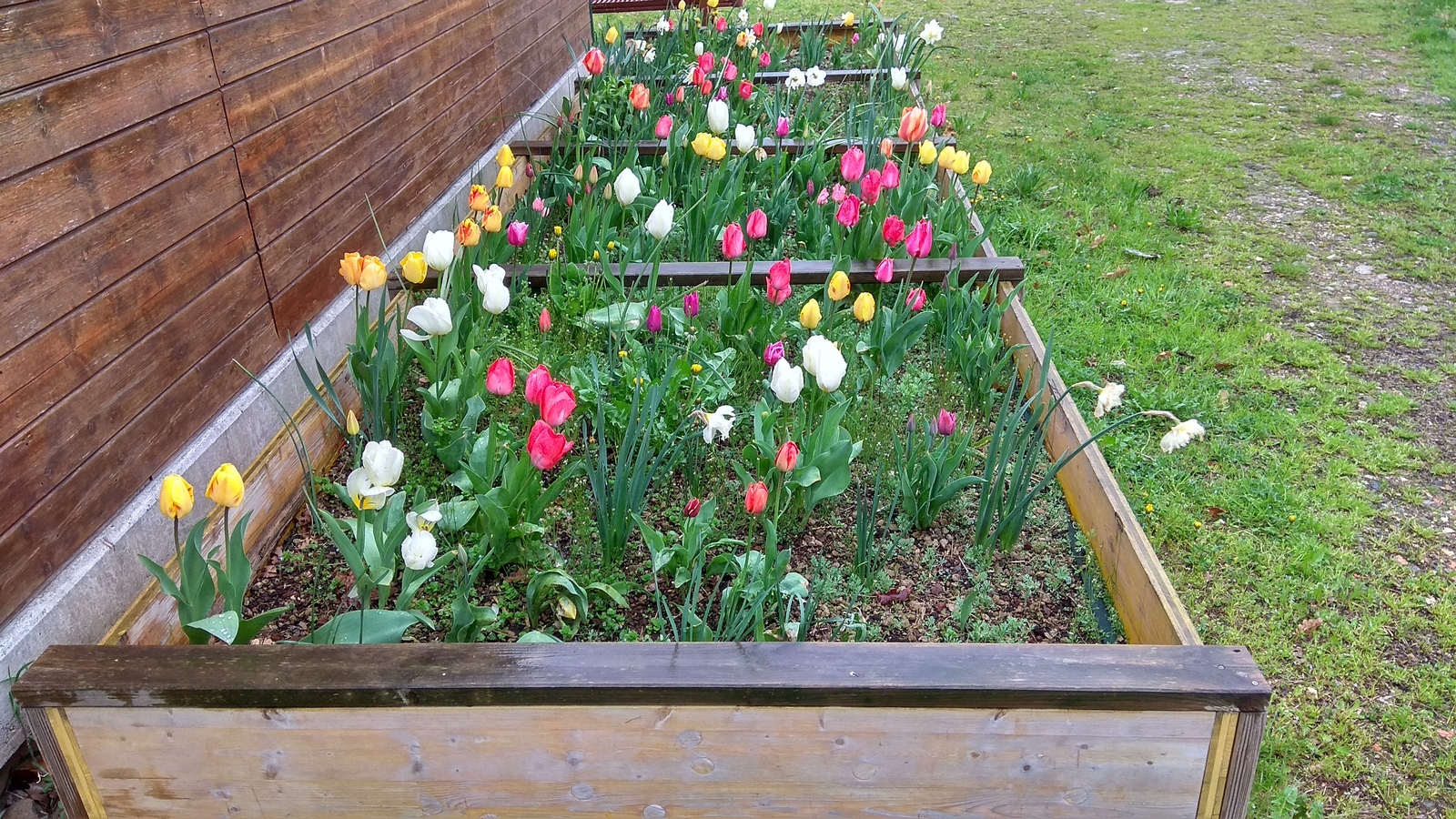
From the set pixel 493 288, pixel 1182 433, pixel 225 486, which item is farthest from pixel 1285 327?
pixel 225 486

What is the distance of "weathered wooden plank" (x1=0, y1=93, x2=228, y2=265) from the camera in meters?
1.57

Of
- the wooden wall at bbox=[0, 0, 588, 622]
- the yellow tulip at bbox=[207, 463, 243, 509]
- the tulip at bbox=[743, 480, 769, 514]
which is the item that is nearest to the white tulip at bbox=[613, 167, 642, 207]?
the wooden wall at bbox=[0, 0, 588, 622]

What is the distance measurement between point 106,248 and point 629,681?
1.23m

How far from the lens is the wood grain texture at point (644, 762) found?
1.43 metres

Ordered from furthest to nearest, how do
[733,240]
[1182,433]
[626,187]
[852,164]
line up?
[852,164]
[626,187]
[733,240]
[1182,433]

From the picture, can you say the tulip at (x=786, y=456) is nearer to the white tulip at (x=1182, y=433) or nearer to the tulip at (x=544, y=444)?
the tulip at (x=544, y=444)

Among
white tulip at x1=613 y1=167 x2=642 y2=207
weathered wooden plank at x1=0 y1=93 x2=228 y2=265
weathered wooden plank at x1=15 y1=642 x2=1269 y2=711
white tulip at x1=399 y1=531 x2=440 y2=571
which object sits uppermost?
weathered wooden plank at x1=0 y1=93 x2=228 y2=265

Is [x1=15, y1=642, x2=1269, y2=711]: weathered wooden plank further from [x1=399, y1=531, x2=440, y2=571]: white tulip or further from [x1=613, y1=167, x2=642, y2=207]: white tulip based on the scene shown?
[x1=613, y1=167, x2=642, y2=207]: white tulip

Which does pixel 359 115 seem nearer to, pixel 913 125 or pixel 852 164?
pixel 852 164

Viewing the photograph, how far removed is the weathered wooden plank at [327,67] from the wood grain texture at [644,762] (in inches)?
53.7

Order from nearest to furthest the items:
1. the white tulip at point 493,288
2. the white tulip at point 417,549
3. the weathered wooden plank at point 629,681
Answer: the weathered wooden plank at point 629,681 → the white tulip at point 417,549 → the white tulip at point 493,288

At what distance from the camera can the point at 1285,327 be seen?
349 cm

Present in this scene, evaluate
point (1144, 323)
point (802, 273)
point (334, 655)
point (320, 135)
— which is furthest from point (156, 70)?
point (1144, 323)

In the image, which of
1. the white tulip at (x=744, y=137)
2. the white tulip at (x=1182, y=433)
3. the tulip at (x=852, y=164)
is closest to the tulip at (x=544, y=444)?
the white tulip at (x=1182, y=433)
